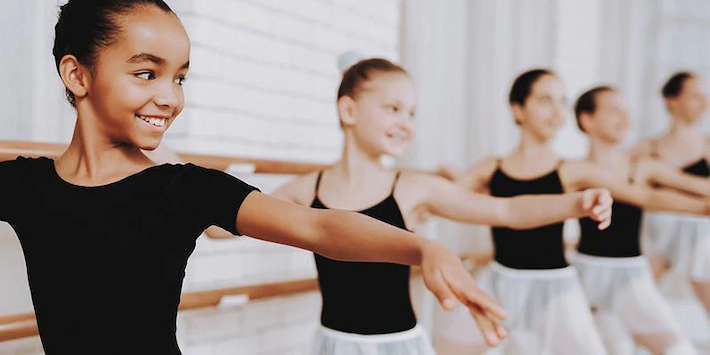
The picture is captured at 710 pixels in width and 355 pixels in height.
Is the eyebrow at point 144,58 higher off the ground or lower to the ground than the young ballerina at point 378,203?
higher

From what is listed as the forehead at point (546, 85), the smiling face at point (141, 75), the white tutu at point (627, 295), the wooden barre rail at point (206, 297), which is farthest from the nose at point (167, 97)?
the white tutu at point (627, 295)

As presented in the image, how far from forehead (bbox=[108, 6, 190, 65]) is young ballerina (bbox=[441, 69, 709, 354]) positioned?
1714mm

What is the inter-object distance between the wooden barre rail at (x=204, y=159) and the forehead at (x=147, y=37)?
0.60 metres

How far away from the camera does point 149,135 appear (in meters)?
1.37

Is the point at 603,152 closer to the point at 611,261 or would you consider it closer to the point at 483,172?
the point at 611,261

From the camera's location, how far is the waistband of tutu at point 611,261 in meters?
3.40

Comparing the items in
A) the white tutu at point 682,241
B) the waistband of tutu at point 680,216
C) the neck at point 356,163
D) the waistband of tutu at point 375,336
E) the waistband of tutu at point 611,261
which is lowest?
the white tutu at point 682,241

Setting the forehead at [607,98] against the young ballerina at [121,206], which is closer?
the young ballerina at [121,206]

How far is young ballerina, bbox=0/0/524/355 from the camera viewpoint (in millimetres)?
1325

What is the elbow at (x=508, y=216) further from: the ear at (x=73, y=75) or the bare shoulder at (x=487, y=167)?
the ear at (x=73, y=75)

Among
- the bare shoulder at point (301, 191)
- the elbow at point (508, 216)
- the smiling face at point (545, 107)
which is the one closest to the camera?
the elbow at point (508, 216)

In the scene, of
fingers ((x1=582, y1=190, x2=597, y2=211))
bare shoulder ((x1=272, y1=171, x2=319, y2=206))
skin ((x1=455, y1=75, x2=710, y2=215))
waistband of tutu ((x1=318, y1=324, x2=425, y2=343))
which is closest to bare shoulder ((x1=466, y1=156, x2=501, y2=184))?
skin ((x1=455, y1=75, x2=710, y2=215))

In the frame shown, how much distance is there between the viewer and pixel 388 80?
7.27 ft

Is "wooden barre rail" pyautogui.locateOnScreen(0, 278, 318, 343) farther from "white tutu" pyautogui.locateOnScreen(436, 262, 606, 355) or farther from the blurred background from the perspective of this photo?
"white tutu" pyautogui.locateOnScreen(436, 262, 606, 355)
